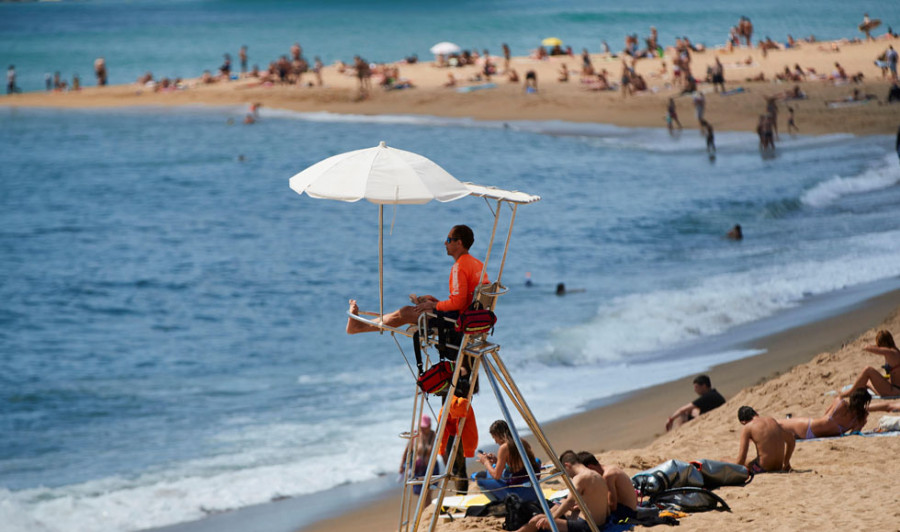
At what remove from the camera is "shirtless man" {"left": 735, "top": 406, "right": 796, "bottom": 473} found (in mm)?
7965

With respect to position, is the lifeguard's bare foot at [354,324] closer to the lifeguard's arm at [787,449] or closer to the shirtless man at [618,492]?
the shirtless man at [618,492]

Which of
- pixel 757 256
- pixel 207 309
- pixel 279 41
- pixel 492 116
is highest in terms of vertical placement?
pixel 279 41

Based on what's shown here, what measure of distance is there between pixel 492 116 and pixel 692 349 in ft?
92.7

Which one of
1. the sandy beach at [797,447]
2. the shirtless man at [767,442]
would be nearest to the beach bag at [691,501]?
the sandy beach at [797,447]

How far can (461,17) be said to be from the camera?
312 ft

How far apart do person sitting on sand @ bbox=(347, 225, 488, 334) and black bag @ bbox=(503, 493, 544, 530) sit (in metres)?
2.10

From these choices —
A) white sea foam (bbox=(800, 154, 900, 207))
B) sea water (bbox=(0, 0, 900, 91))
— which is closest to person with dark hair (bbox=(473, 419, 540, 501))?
white sea foam (bbox=(800, 154, 900, 207))

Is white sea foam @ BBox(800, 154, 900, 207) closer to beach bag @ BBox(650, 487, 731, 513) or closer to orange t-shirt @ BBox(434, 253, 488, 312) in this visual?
beach bag @ BBox(650, 487, 731, 513)

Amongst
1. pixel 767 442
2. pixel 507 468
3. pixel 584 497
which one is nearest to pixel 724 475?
pixel 767 442

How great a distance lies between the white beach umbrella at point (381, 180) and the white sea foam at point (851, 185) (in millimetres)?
23317

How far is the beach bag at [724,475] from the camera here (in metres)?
7.82

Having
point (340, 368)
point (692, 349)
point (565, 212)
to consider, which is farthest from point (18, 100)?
point (692, 349)

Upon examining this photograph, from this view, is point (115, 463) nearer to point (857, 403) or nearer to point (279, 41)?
point (857, 403)

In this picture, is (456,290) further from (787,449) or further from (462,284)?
(787,449)
